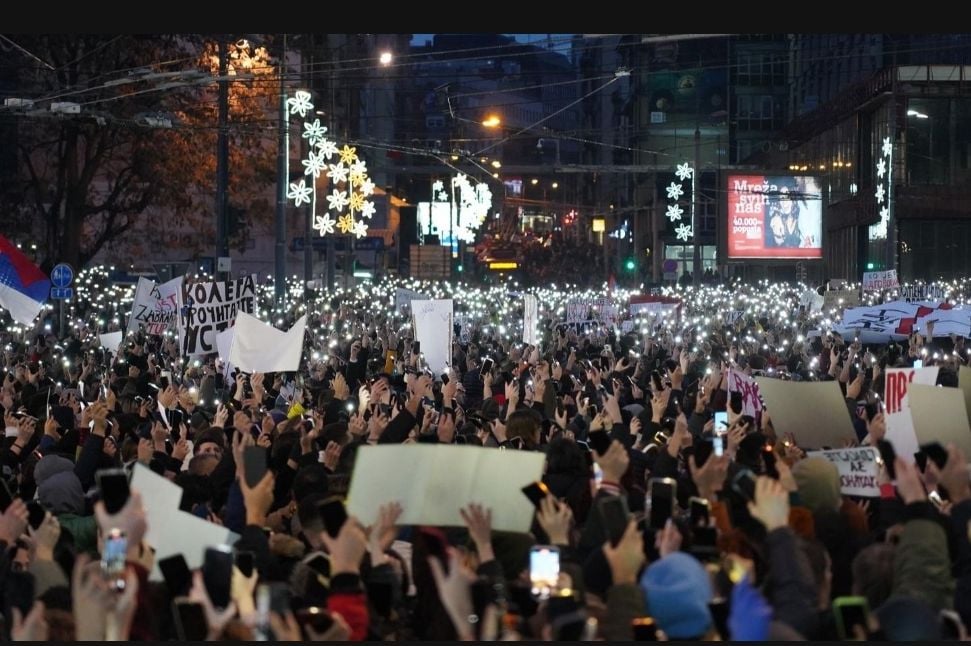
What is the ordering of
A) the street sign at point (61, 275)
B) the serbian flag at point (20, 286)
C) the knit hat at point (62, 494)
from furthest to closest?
the street sign at point (61, 275) < the serbian flag at point (20, 286) < the knit hat at point (62, 494)

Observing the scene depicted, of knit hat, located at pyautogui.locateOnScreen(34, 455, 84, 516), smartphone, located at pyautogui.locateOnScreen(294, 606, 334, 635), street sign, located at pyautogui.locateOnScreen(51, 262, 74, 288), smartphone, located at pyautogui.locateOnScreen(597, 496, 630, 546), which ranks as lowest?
knit hat, located at pyautogui.locateOnScreen(34, 455, 84, 516)

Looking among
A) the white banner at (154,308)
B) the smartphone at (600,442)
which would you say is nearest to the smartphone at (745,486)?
the smartphone at (600,442)

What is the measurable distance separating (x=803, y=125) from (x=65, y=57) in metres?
34.6

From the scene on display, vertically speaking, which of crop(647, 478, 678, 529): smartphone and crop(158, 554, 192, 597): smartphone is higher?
crop(647, 478, 678, 529): smartphone

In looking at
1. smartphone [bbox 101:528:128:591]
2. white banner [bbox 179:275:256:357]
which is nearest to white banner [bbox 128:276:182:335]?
white banner [bbox 179:275:256:357]

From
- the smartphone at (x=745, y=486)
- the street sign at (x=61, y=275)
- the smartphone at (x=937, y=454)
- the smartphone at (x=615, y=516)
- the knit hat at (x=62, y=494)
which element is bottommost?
the knit hat at (x=62, y=494)

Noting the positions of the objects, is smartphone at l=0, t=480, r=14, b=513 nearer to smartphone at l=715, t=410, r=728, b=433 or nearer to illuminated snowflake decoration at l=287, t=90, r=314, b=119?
smartphone at l=715, t=410, r=728, b=433

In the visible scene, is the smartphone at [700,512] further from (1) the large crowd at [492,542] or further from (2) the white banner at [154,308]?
(2) the white banner at [154,308]

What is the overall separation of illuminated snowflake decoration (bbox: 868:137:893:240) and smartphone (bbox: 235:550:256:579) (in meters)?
44.0

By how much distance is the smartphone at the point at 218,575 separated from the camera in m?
6.52

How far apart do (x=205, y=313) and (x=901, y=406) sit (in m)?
10.1

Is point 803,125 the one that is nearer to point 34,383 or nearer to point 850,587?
point 34,383

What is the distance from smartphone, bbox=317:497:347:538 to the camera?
657cm

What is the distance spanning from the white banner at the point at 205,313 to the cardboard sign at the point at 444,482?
12.1m
